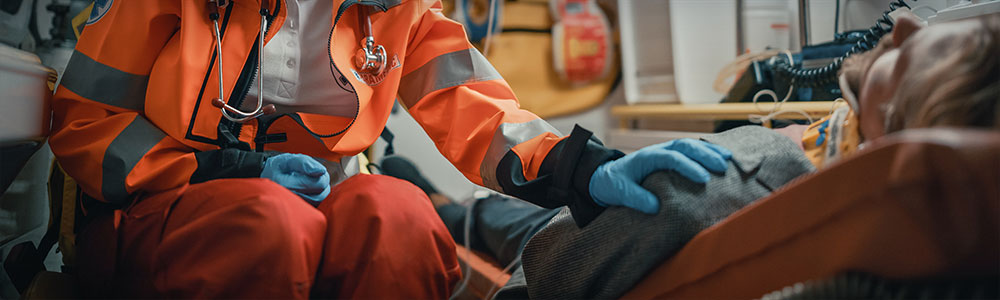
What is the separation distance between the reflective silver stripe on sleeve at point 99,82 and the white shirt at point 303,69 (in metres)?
0.18

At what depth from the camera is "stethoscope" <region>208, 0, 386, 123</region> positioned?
3.03 ft

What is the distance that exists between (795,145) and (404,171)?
4.46 feet

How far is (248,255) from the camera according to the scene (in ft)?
2.44

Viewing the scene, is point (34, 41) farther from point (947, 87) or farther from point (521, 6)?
point (947, 87)

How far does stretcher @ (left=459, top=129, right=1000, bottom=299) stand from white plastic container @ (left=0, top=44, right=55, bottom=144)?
1.01 m

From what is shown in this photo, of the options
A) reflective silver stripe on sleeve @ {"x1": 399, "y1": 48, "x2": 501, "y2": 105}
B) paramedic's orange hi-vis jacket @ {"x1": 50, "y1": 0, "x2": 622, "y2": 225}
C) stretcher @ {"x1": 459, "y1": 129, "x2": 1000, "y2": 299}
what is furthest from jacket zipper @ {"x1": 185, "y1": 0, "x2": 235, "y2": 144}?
stretcher @ {"x1": 459, "y1": 129, "x2": 1000, "y2": 299}

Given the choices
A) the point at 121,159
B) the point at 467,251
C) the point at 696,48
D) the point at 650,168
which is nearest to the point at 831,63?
the point at 696,48

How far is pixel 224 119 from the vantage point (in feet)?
3.17

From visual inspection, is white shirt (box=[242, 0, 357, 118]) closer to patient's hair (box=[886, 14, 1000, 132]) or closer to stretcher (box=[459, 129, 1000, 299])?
stretcher (box=[459, 129, 1000, 299])

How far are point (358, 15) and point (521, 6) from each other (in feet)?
3.66

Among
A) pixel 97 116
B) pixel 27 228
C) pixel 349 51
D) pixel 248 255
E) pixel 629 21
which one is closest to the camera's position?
pixel 248 255

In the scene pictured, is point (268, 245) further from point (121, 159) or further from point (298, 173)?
point (121, 159)

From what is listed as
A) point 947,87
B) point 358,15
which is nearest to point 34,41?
point 358,15

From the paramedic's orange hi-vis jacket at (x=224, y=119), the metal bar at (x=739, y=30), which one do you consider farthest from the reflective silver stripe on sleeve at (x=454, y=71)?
the metal bar at (x=739, y=30)
